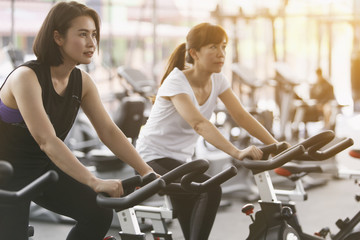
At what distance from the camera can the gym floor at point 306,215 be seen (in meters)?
3.96

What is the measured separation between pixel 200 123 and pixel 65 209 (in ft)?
2.46

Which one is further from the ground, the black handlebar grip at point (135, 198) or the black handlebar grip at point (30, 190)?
the black handlebar grip at point (30, 190)

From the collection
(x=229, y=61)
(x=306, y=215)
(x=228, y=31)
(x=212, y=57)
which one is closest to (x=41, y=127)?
(x=212, y=57)

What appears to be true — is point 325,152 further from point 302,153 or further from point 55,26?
point 55,26

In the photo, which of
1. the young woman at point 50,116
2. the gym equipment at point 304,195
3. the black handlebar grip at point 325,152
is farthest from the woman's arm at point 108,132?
the gym equipment at point 304,195

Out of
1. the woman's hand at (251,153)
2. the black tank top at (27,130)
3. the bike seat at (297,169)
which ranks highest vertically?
the black tank top at (27,130)

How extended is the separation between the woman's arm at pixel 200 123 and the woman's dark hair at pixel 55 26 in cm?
69

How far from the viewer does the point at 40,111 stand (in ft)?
5.63

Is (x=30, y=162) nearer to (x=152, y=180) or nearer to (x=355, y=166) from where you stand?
(x=152, y=180)

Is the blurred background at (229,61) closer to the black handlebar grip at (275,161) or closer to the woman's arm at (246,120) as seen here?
the woman's arm at (246,120)

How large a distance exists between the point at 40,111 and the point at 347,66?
30.6 feet

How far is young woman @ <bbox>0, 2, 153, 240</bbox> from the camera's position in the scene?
1.74 meters

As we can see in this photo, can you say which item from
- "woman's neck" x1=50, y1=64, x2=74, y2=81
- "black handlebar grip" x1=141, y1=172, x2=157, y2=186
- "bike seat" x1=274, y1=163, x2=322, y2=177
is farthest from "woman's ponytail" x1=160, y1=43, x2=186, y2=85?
"black handlebar grip" x1=141, y1=172, x2=157, y2=186

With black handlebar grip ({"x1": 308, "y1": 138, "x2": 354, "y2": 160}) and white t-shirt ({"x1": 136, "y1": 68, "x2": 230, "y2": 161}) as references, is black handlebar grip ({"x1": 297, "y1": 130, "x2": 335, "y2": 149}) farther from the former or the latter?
white t-shirt ({"x1": 136, "y1": 68, "x2": 230, "y2": 161})
